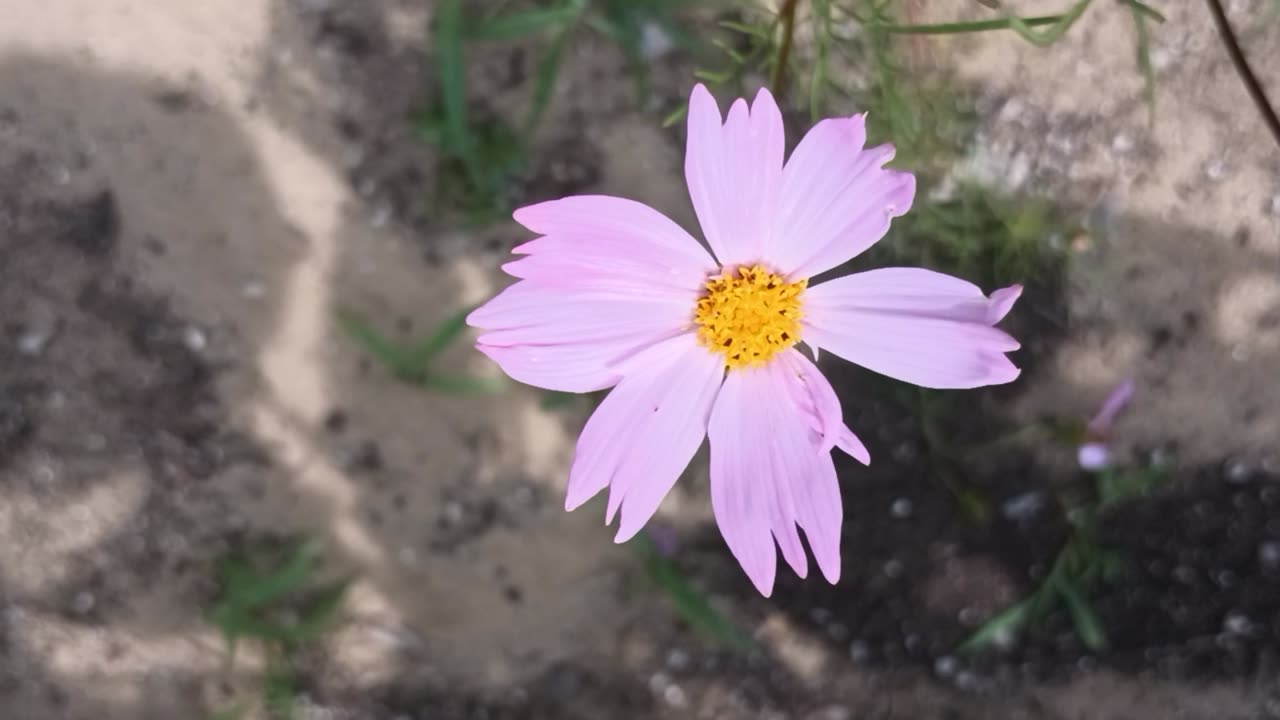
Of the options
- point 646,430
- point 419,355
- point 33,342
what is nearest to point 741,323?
point 646,430

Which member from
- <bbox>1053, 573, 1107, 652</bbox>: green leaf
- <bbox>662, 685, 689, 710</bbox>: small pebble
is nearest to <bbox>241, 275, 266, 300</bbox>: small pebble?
<bbox>662, 685, 689, 710</bbox>: small pebble

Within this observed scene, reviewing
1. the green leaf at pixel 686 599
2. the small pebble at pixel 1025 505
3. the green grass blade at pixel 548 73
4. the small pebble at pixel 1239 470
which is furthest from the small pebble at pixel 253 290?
the small pebble at pixel 1239 470

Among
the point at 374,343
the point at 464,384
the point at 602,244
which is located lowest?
the point at 602,244

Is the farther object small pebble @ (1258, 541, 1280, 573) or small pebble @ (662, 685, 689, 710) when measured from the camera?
small pebble @ (662, 685, 689, 710)

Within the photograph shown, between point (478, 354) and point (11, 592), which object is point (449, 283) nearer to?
point (478, 354)

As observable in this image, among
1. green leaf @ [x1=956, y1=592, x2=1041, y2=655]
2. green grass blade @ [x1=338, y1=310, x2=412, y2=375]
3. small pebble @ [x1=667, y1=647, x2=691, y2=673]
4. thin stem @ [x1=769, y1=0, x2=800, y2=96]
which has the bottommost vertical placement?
green leaf @ [x1=956, y1=592, x2=1041, y2=655]

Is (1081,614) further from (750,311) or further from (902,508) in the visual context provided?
(750,311)

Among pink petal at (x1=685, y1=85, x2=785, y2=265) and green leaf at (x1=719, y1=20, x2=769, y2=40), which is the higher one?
green leaf at (x1=719, y1=20, x2=769, y2=40)

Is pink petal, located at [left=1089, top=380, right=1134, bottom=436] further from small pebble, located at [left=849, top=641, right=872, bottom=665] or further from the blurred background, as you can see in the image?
small pebble, located at [left=849, top=641, right=872, bottom=665]
